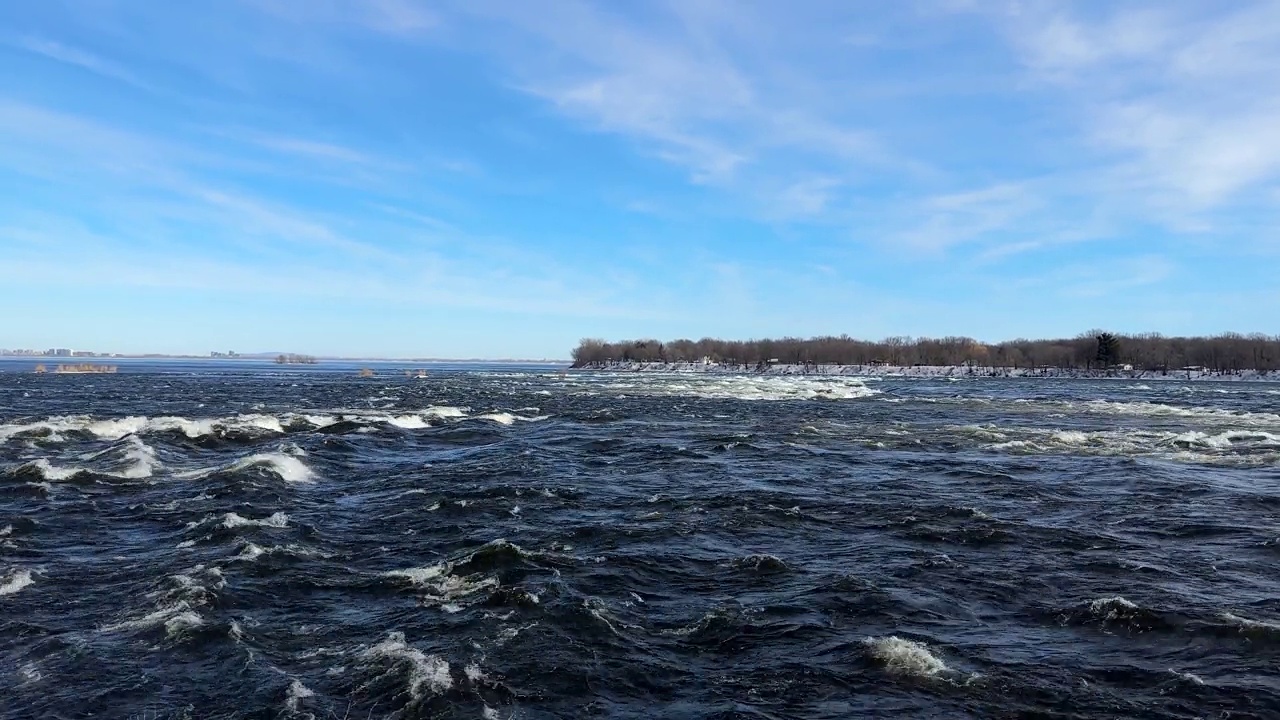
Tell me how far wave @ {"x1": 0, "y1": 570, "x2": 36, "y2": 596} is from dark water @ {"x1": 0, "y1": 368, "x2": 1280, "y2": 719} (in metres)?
0.07

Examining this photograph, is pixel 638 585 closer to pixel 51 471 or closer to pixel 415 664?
pixel 415 664

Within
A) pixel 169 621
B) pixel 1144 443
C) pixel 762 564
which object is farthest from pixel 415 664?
pixel 1144 443

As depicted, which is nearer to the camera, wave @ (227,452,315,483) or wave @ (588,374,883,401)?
wave @ (227,452,315,483)

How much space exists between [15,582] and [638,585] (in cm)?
969

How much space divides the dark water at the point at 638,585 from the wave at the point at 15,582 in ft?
0.23

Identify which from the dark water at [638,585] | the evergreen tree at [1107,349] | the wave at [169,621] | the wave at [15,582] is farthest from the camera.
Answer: the evergreen tree at [1107,349]

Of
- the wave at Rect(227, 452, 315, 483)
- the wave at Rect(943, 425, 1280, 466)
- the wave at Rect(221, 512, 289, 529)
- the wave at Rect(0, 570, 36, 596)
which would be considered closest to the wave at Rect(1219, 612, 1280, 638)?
the wave at Rect(221, 512, 289, 529)

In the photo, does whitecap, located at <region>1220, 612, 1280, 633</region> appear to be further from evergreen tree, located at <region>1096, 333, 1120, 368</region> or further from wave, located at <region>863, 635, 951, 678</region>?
evergreen tree, located at <region>1096, 333, 1120, 368</region>

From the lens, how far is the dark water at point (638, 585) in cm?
802

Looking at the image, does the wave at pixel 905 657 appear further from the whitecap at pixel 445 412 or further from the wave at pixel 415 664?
the whitecap at pixel 445 412

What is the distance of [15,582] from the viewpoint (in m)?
11.5

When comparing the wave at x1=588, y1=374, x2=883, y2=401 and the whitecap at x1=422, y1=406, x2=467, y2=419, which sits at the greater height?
the wave at x1=588, y1=374, x2=883, y2=401

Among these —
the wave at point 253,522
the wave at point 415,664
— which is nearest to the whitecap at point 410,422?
the wave at point 253,522

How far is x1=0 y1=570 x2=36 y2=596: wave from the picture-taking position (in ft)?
36.8
